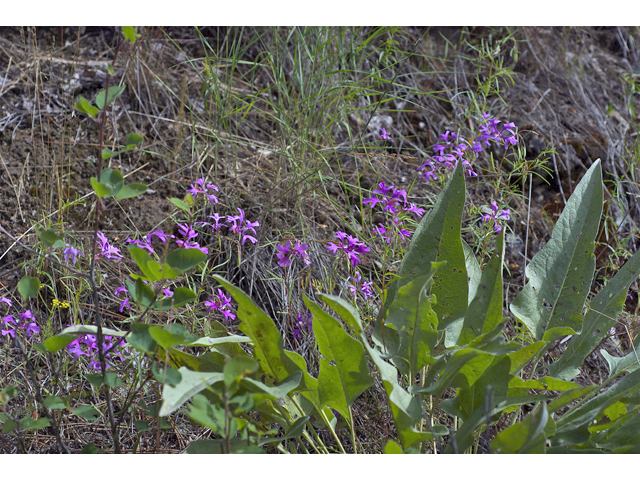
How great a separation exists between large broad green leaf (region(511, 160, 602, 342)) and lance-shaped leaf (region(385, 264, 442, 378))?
33cm

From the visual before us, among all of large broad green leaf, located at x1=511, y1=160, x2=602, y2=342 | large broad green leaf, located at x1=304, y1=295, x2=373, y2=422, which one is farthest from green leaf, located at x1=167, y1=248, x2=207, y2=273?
large broad green leaf, located at x1=511, y1=160, x2=602, y2=342

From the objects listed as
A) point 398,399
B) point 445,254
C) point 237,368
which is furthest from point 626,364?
point 237,368

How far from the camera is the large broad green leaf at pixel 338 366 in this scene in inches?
43.6

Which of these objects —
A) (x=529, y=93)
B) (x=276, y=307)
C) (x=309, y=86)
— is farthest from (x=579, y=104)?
(x=276, y=307)

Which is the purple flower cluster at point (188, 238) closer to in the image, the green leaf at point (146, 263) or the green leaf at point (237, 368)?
the green leaf at point (146, 263)

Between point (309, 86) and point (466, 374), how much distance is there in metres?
1.34

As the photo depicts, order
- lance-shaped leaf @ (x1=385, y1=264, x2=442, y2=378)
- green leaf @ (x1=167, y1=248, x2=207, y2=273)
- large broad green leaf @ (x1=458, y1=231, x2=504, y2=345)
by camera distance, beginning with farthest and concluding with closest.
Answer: large broad green leaf @ (x1=458, y1=231, x2=504, y2=345) → lance-shaped leaf @ (x1=385, y1=264, x2=442, y2=378) → green leaf @ (x1=167, y1=248, x2=207, y2=273)

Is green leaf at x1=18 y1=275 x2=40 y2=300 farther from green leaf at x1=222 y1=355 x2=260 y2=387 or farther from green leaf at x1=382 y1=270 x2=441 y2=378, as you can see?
green leaf at x1=382 y1=270 x2=441 y2=378

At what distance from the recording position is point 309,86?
210 cm

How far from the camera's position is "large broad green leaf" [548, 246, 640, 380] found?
52.4 inches

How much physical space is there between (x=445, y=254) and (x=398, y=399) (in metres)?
0.39

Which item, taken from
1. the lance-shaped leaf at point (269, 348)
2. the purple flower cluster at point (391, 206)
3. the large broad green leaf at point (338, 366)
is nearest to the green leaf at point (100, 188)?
the lance-shaped leaf at point (269, 348)

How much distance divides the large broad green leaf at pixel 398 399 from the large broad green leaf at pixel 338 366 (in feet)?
0.13

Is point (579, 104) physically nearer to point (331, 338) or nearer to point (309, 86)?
point (309, 86)
